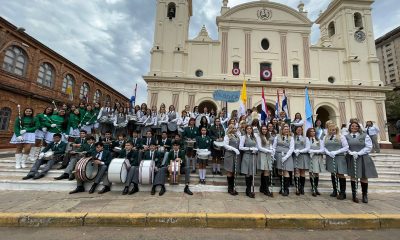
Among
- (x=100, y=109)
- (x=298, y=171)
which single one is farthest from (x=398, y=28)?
(x=100, y=109)

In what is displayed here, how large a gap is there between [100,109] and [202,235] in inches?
304

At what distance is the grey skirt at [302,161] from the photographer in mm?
5979

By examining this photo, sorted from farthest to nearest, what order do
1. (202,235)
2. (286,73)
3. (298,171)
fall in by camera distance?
(286,73) → (298,171) → (202,235)

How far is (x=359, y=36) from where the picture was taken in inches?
861

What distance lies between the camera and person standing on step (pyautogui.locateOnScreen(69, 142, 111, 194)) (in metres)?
5.75

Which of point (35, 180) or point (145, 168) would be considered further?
point (35, 180)

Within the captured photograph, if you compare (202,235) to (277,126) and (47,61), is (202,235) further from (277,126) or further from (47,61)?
(47,61)

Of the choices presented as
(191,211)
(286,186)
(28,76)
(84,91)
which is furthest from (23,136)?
(84,91)

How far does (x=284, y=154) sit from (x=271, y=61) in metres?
17.2

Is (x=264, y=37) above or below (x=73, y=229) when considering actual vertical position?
above

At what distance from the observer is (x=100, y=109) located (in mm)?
9234

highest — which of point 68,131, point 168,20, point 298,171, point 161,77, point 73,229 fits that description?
point 168,20

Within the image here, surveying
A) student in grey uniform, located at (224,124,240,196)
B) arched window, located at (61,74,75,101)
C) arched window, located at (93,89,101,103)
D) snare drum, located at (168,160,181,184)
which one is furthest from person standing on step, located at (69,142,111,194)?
arched window, located at (93,89,101,103)

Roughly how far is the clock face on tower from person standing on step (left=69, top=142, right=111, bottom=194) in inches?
1070
